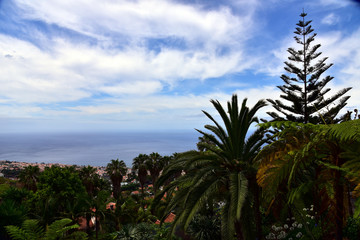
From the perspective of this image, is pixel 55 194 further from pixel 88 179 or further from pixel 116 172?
pixel 116 172

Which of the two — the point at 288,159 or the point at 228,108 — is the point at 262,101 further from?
the point at 288,159

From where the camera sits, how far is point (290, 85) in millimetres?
21297

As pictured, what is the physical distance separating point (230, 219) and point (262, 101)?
4.22m

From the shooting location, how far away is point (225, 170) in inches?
301

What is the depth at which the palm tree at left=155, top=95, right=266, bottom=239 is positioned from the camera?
6.59 m

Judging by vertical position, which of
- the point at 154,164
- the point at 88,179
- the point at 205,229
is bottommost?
the point at 88,179

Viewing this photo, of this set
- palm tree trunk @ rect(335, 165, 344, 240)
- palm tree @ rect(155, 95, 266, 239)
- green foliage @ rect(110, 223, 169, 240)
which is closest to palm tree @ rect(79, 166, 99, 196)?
green foliage @ rect(110, 223, 169, 240)

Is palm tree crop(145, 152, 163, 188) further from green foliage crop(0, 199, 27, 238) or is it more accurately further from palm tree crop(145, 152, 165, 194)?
green foliage crop(0, 199, 27, 238)

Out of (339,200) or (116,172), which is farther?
(116,172)

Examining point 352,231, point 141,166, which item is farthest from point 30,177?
point 352,231

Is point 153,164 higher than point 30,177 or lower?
higher

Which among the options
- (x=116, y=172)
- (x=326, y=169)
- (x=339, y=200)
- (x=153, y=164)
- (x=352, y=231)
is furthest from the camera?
(x=153, y=164)

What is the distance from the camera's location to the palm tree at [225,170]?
6.59 metres

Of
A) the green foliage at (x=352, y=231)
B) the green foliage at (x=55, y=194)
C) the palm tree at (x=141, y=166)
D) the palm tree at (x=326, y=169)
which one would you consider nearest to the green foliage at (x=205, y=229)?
the green foliage at (x=352, y=231)
